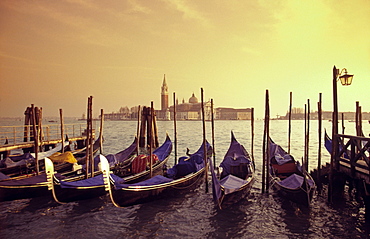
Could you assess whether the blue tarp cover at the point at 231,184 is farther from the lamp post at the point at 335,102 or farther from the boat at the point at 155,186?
the lamp post at the point at 335,102

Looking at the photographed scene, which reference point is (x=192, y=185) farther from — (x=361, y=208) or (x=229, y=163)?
(x=361, y=208)

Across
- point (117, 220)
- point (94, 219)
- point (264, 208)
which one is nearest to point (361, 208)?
point (264, 208)

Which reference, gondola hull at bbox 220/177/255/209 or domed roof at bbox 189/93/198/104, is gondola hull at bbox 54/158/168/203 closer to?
gondola hull at bbox 220/177/255/209

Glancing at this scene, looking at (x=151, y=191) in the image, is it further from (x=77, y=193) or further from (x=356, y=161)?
(x=356, y=161)

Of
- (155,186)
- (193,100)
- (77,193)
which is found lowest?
(77,193)

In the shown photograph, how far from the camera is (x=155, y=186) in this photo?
726 centimetres

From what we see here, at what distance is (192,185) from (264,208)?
245 cm

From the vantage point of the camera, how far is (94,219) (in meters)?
6.71

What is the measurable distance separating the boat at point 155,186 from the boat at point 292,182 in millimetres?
2606

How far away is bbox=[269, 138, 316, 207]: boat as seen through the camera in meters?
6.92

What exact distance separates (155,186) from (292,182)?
3843 millimetres

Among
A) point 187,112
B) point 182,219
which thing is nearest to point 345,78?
point 182,219

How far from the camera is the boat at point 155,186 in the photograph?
21.3 feet

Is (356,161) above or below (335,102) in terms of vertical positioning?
below
